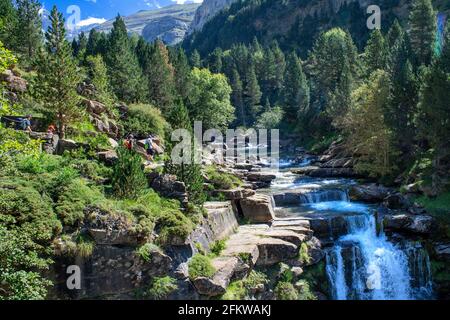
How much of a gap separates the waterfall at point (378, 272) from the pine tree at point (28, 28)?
4291 cm

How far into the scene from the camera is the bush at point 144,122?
42250 millimetres

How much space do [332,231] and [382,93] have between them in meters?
19.4

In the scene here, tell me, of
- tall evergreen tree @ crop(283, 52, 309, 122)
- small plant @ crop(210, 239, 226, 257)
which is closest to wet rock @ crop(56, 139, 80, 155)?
small plant @ crop(210, 239, 226, 257)

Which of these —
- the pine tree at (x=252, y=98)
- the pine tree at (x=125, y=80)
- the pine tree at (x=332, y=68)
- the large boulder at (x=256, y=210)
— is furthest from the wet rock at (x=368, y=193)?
the pine tree at (x=252, y=98)

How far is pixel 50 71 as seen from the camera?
31156 millimetres

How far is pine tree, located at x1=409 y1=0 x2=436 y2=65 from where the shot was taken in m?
62.0

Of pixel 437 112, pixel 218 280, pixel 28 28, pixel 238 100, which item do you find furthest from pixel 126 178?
pixel 238 100

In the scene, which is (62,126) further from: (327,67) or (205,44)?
(205,44)

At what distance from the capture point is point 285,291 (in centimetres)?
2327

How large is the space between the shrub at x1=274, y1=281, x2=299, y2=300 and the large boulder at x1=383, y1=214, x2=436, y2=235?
393 inches

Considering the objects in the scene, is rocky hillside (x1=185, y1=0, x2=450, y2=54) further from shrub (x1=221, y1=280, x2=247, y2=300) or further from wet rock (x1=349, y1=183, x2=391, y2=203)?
shrub (x1=221, y1=280, x2=247, y2=300)

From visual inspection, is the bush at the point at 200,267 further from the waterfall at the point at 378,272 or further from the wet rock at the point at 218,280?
the waterfall at the point at 378,272

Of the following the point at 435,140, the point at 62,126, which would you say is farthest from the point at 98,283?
the point at 435,140

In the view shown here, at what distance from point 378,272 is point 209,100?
4270 centimetres
